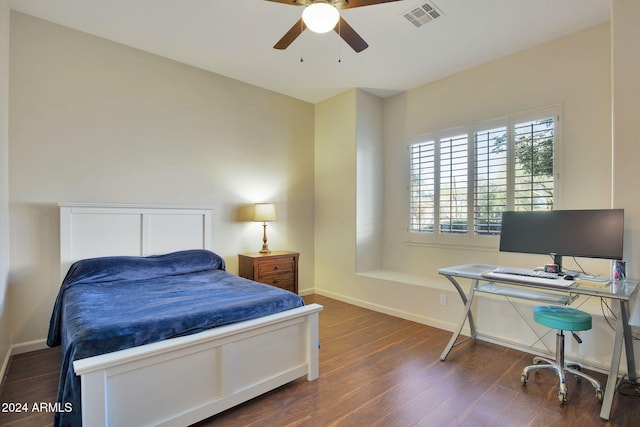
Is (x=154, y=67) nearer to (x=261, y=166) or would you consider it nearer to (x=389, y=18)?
(x=261, y=166)

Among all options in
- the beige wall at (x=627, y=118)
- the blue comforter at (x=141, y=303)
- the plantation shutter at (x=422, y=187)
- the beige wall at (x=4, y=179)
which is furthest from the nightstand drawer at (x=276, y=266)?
the beige wall at (x=627, y=118)

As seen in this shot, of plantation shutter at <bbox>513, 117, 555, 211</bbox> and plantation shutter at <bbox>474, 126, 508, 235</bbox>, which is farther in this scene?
plantation shutter at <bbox>474, 126, 508, 235</bbox>

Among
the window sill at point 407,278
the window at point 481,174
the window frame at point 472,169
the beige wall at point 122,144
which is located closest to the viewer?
the beige wall at point 122,144

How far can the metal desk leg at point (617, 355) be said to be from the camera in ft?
6.35

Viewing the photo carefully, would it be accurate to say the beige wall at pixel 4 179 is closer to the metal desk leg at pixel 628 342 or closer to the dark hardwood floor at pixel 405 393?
the dark hardwood floor at pixel 405 393

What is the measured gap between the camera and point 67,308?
206cm

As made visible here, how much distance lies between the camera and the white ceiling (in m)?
2.70

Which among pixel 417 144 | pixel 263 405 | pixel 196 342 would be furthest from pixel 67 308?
pixel 417 144

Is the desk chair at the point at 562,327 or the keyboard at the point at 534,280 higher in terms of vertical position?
the keyboard at the point at 534,280

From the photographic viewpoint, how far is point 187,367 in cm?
179

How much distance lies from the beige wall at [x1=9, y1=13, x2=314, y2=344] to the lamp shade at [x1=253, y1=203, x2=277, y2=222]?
310 mm

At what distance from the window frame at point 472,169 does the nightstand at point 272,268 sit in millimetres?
1680

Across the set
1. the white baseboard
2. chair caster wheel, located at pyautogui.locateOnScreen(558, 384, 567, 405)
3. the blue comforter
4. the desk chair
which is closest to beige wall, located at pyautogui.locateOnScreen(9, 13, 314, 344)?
the white baseboard

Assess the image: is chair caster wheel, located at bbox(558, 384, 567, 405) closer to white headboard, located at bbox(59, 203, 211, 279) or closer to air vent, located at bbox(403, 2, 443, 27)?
air vent, located at bbox(403, 2, 443, 27)
